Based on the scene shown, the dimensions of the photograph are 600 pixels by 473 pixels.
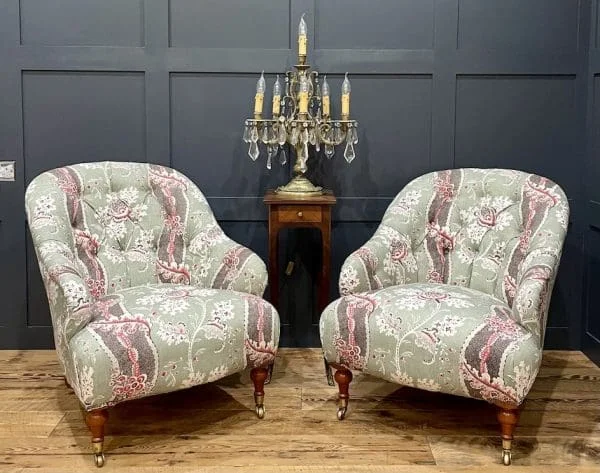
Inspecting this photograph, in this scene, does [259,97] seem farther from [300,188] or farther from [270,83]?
[300,188]

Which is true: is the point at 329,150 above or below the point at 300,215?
above

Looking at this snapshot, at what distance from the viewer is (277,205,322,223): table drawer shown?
135 inches

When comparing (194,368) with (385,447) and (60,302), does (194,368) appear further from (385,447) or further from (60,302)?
(385,447)

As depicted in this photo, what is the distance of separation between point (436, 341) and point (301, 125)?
1.23 m

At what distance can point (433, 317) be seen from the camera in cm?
274

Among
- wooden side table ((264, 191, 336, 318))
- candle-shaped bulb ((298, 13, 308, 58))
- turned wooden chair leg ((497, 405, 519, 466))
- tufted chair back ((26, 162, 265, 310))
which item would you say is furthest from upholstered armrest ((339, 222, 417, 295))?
candle-shaped bulb ((298, 13, 308, 58))

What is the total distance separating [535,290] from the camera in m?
2.70

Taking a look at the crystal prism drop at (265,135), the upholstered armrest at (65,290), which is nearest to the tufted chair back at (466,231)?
the crystal prism drop at (265,135)

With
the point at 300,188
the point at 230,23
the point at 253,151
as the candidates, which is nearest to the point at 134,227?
the point at 253,151

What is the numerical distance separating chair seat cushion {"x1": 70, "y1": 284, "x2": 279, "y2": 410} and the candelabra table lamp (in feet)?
2.61

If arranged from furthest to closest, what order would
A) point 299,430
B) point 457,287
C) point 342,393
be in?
point 457,287 < point 342,393 < point 299,430

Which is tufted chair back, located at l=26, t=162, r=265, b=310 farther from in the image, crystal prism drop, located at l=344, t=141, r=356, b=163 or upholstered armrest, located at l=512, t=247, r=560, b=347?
upholstered armrest, located at l=512, t=247, r=560, b=347

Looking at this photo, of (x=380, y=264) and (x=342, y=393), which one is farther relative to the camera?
(x=380, y=264)

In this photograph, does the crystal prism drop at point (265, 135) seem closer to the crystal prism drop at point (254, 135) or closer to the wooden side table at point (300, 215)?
the crystal prism drop at point (254, 135)
